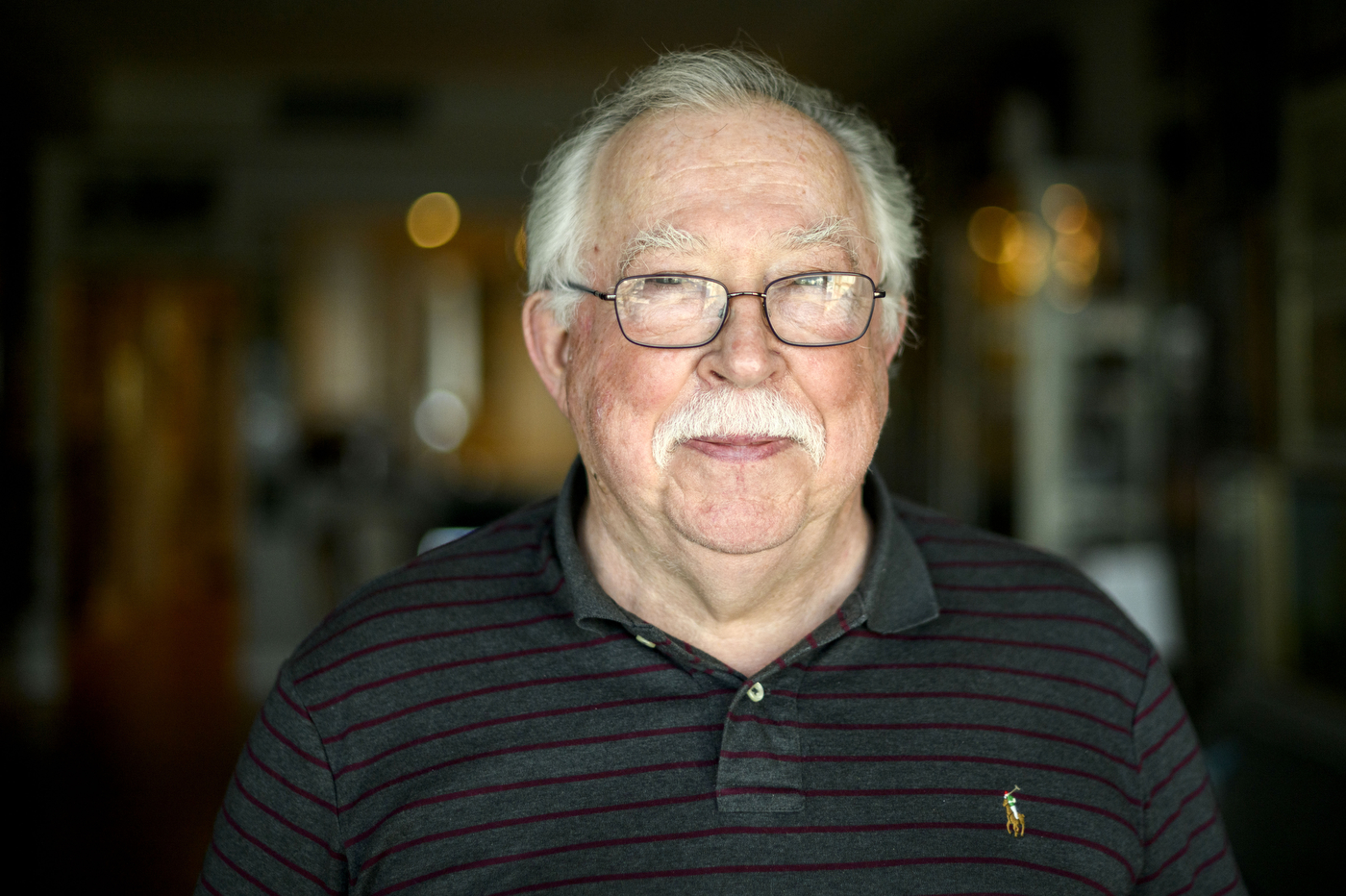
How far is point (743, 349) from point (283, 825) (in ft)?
2.10

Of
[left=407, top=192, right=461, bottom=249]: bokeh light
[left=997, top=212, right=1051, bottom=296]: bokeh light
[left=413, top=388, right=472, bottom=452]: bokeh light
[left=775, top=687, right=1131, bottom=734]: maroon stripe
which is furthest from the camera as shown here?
[left=413, top=388, right=472, bottom=452]: bokeh light

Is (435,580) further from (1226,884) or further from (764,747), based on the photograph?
(1226,884)

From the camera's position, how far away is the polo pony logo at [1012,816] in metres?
1.07

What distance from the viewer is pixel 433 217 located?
279 inches

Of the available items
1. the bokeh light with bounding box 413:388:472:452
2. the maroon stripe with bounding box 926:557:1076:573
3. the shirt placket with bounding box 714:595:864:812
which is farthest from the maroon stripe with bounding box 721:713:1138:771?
the bokeh light with bounding box 413:388:472:452

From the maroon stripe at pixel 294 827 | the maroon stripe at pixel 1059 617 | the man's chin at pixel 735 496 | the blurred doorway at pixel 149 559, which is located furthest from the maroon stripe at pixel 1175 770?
the blurred doorway at pixel 149 559

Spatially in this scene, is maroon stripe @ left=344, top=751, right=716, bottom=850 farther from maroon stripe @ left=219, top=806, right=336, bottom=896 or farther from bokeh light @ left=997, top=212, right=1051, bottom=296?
bokeh light @ left=997, top=212, right=1051, bottom=296

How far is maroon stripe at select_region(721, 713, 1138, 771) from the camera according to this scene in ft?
3.48

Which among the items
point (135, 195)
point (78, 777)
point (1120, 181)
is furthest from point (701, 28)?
point (78, 777)

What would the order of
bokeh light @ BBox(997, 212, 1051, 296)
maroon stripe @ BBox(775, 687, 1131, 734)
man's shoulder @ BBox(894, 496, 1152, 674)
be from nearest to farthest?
maroon stripe @ BBox(775, 687, 1131, 734) → man's shoulder @ BBox(894, 496, 1152, 674) → bokeh light @ BBox(997, 212, 1051, 296)

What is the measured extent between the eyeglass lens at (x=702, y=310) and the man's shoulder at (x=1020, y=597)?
1.07 feet

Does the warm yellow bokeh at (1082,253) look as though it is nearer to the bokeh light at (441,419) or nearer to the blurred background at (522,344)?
the blurred background at (522,344)

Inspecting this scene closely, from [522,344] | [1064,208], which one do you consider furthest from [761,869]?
[522,344]

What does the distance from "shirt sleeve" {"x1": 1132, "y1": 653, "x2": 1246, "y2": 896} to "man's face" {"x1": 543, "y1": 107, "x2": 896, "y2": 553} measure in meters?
0.41
